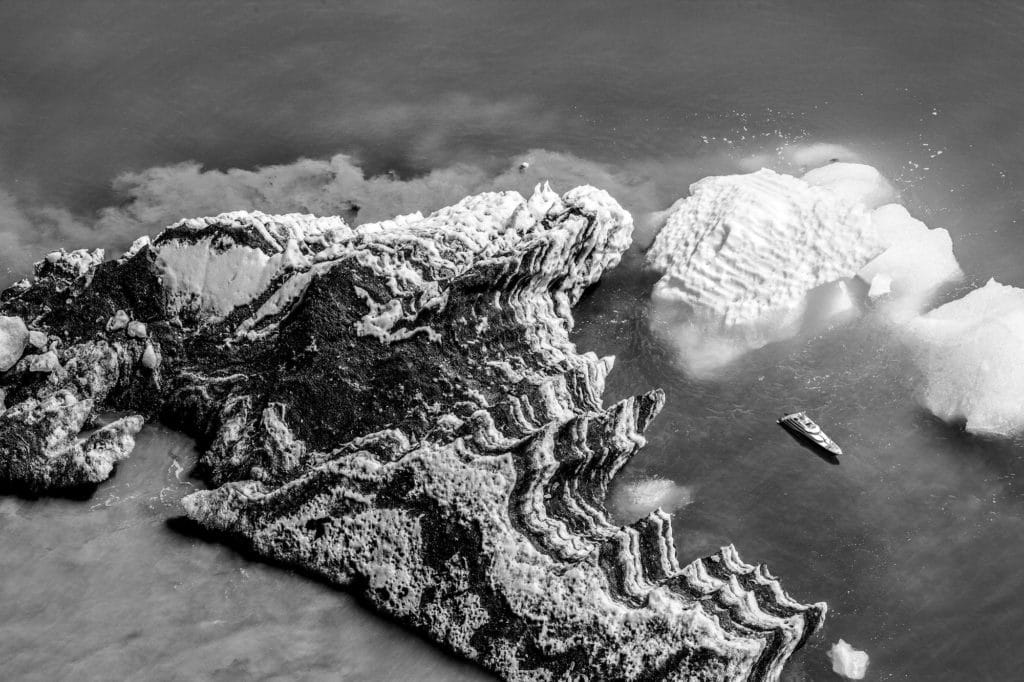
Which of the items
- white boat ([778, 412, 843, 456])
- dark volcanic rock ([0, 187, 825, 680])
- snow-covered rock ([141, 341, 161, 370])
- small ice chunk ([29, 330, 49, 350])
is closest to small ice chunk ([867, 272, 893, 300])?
white boat ([778, 412, 843, 456])

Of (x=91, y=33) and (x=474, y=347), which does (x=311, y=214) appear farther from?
(x=91, y=33)

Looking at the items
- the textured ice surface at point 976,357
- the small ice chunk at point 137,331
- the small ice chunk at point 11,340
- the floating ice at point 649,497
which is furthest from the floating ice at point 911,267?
the small ice chunk at point 11,340

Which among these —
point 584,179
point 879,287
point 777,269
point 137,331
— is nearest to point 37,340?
point 137,331

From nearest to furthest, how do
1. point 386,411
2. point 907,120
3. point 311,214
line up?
point 386,411 < point 311,214 < point 907,120

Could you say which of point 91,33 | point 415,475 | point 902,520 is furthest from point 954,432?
point 91,33

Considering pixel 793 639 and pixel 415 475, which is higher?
pixel 415 475

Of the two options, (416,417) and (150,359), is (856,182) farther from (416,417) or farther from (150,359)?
(150,359)
